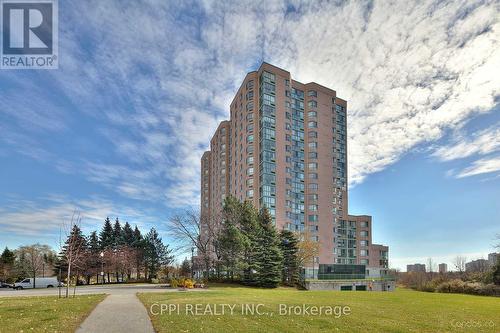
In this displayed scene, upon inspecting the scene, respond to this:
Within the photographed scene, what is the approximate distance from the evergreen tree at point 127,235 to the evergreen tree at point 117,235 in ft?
2.34

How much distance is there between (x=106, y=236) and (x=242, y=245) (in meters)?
39.6

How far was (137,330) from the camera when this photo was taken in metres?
12.3

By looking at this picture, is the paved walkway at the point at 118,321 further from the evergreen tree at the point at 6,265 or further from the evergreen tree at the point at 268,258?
→ the evergreen tree at the point at 6,265

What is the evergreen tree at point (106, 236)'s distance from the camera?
228ft

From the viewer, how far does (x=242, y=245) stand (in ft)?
146

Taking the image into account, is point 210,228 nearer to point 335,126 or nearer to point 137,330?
point 137,330

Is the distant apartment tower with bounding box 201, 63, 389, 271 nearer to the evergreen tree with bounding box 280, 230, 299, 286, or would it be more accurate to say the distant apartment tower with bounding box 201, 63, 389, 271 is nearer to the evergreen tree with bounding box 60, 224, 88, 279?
the evergreen tree with bounding box 280, 230, 299, 286

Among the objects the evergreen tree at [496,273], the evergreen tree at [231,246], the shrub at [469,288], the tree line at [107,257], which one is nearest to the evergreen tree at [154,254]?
the tree line at [107,257]

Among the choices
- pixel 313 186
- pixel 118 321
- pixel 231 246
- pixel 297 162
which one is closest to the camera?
pixel 118 321

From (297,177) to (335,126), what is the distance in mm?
19828

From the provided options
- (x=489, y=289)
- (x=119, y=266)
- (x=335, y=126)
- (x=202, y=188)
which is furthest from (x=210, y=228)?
(x=202, y=188)

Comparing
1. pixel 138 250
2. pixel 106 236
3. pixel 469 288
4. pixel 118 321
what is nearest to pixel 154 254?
pixel 138 250

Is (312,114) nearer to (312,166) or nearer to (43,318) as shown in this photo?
(312,166)

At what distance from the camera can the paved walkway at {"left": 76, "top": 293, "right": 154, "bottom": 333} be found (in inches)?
492
